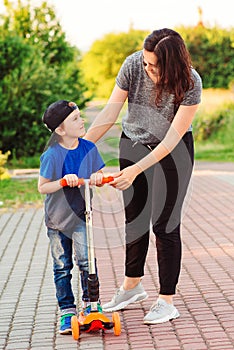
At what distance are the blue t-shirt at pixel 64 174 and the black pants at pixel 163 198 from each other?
336mm

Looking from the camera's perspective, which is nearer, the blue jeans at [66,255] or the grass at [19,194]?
the blue jeans at [66,255]

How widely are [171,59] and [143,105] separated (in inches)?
15.9

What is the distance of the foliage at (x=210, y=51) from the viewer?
40031mm

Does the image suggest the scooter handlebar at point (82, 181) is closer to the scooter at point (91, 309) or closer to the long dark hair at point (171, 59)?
the scooter at point (91, 309)

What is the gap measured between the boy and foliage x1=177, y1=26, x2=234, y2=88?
34.9 metres

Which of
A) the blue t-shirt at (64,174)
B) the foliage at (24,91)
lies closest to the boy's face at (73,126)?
the blue t-shirt at (64,174)

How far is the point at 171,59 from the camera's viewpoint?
501 centimetres

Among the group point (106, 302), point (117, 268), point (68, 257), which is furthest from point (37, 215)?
point (68, 257)

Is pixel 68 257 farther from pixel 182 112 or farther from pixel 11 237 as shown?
pixel 11 237

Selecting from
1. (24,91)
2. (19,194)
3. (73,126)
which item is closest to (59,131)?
(73,126)

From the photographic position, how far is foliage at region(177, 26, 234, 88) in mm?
40031

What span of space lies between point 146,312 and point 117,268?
1708 millimetres

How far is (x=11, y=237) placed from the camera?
9.45 m

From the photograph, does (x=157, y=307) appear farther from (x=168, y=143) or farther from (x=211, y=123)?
(x=211, y=123)
